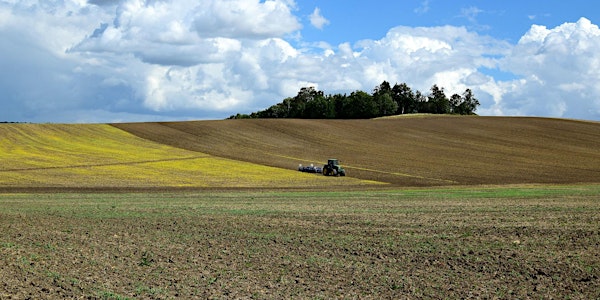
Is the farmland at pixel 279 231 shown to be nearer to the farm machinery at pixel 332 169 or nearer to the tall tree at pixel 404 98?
the farm machinery at pixel 332 169

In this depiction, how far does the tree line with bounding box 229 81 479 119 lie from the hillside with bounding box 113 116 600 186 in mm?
48654

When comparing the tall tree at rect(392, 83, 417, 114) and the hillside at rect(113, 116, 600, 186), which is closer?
the hillside at rect(113, 116, 600, 186)

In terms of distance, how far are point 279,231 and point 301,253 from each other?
15.1 feet

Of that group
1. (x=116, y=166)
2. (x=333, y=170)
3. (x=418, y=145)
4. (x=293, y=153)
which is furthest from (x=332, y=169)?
(x=418, y=145)

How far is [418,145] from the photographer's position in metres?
80.8

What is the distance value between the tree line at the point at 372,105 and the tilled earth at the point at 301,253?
409 feet

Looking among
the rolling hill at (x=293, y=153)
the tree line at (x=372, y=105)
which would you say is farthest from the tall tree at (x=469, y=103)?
the rolling hill at (x=293, y=153)

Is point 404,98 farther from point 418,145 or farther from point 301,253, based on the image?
point 301,253

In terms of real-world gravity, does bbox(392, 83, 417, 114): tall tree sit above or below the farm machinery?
above

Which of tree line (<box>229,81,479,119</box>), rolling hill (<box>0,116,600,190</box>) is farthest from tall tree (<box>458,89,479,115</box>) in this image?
rolling hill (<box>0,116,600,190</box>)

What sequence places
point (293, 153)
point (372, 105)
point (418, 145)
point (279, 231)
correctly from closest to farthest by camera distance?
point (279, 231)
point (293, 153)
point (418, 145)
point (372, 105)

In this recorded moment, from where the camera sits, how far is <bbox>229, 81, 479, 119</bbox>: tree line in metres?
153

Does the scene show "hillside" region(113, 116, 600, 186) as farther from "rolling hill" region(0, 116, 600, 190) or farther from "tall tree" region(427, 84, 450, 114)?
"tall tree" region(427, 84, 450, 114)

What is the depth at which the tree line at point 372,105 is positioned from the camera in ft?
502
